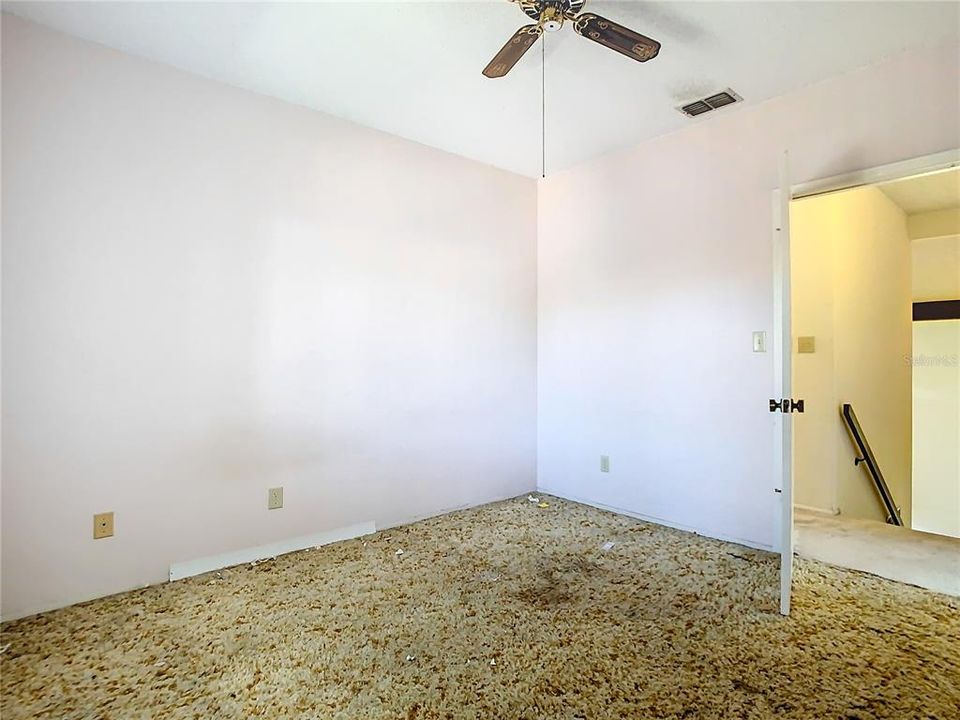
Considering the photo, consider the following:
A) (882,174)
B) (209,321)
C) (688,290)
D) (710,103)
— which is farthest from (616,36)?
(209,321)

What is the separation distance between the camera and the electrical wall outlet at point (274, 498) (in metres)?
2.81

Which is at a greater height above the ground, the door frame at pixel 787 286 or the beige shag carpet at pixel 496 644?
the door frame at pixel 787 286

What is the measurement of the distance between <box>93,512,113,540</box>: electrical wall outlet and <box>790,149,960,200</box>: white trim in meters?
3.62

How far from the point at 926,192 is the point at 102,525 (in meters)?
5.91

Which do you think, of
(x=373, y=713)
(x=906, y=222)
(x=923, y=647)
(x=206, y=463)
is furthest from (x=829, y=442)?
(x=206, y=463)


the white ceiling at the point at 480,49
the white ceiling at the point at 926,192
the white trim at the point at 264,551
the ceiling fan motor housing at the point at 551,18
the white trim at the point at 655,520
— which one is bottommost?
the white trim at the point at 655,520

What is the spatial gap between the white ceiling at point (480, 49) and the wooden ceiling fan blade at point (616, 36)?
1.13ft

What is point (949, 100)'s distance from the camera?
2.32 m

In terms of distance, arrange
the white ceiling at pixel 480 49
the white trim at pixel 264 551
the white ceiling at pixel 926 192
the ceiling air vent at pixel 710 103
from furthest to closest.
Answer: the white ceiling at pixel 926 192 < the ceiling air vent at pixel 710 103 < the white trim at pixel 264 551 < the white ceiling at pixel 480 49

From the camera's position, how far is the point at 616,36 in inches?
72.0

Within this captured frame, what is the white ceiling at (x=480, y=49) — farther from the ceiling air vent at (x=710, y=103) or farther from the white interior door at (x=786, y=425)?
the white interior door at (x=786, y=425)

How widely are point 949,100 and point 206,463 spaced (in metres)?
3.73

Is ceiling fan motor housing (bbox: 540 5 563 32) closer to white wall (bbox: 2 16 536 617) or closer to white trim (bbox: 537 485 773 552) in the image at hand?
white wall (bbox: 2 16 536 617)

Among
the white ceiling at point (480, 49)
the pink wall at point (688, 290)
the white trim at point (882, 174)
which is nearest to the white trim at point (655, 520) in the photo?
the pink wall at point (688, 290)
